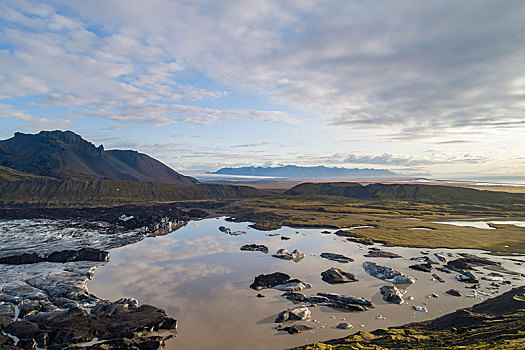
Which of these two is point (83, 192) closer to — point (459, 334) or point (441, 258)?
point (441, 258)

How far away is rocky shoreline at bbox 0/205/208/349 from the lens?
26078 mm

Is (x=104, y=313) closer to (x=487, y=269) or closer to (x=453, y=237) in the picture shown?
(x=487, y=269)

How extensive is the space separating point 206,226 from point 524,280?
73708 mm

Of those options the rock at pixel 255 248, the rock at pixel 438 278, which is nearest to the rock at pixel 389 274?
the rock at pixel 438 278

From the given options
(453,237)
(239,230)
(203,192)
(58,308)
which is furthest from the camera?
(203,192)

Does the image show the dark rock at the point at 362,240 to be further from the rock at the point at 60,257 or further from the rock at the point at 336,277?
the rock at the point at 60,257

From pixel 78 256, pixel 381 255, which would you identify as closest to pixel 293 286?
pixel 381 255

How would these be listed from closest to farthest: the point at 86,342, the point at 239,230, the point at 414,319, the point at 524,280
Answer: the point at 86,342 → the point at 414,319 → the point at 524,280 → the point at 239,230

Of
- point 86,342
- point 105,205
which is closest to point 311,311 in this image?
point 86,342

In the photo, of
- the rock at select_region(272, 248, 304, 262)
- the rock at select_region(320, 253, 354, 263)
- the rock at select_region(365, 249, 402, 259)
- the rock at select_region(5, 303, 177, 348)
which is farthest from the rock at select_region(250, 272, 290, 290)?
the rock at select_region(365, 249, 402, 259)

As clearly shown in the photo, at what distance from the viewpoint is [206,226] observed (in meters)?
92.9

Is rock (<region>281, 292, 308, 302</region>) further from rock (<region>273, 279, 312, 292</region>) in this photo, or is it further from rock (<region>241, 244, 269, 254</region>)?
rock (<region>241, 244, 269, 254</region>)

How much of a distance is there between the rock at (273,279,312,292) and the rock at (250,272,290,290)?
2.60ft

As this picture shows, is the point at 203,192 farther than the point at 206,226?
Yes
